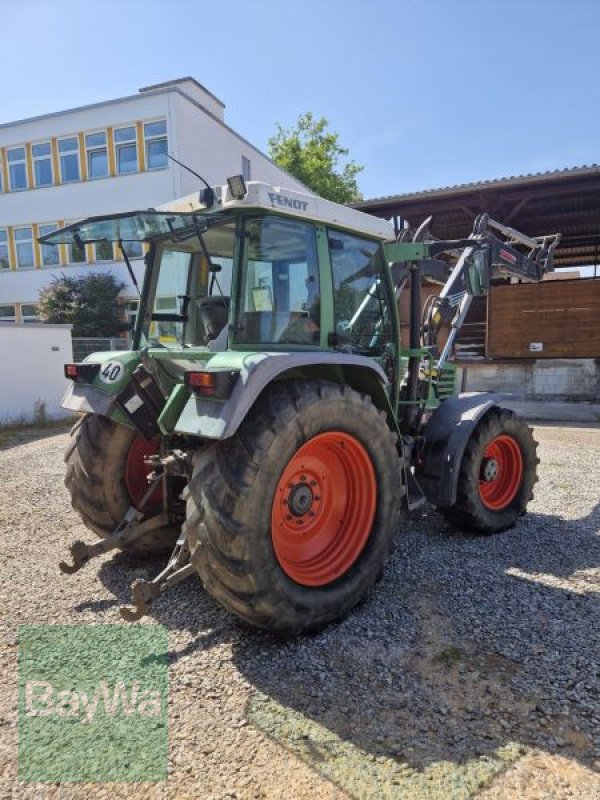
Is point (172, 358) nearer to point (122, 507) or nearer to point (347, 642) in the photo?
point (122, 507)

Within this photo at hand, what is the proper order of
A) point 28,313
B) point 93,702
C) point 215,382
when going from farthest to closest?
point 28,313 < point 215,382 < point 93,702

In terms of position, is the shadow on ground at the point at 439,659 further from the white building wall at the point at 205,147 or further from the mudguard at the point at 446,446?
the white building wall at the point at 205,147

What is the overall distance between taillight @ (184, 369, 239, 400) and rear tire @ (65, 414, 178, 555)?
3.97 feet

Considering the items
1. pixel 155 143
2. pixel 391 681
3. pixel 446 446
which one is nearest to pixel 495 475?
pixel 446 446

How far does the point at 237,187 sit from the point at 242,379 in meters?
1.01

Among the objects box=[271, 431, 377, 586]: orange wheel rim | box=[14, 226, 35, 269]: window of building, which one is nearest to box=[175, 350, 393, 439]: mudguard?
box=[271, 431, 377, 586]: orange wheel rim

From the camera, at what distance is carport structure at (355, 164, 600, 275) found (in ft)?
36.8

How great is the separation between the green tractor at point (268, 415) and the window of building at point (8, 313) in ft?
61.7

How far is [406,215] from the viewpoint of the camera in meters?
13.3

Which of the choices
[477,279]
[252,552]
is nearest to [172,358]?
[252,552]

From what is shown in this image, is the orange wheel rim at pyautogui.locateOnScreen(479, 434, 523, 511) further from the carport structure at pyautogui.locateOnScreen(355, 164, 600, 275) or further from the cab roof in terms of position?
the carport structure at pyautogui.locateOnScreen(355, 164, 600, 275)

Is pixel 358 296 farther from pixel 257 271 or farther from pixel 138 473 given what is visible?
pixel 138 473

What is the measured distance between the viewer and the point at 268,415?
2.69 meters

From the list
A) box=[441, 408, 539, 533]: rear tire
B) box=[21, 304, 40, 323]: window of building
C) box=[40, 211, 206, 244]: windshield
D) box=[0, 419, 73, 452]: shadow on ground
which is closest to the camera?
box=[40, 211, 206, 244]: windshield
